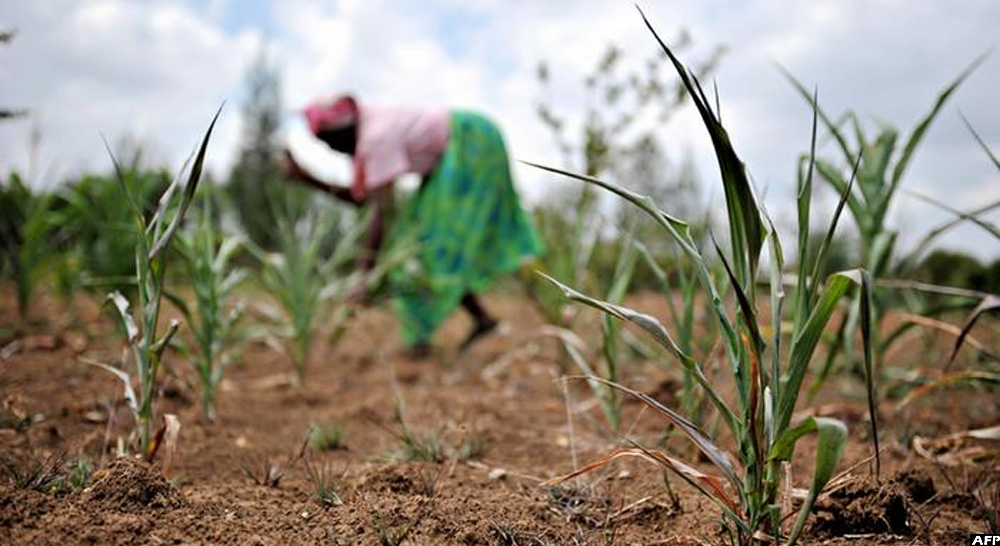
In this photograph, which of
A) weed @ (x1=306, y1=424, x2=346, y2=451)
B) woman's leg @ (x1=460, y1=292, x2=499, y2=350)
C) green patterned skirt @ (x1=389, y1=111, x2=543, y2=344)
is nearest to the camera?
weed @ (x1=306, y1=424, x2=346, y2=451)

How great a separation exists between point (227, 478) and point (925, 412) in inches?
76.9

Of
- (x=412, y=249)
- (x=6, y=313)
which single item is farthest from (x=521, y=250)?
(x=6, y=313)

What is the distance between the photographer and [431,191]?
379 cm

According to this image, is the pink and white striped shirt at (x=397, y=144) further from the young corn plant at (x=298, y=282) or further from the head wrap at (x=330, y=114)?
the young corn plant at (x=298, y=282)

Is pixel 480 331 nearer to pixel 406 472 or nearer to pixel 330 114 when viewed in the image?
pixel 330 114

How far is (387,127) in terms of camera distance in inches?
145

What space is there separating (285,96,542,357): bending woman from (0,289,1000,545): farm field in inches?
27.0

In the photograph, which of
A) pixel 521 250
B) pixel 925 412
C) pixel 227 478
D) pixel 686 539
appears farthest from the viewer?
pixel 521 250

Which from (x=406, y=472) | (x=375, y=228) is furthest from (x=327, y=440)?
(x=375, y=228)

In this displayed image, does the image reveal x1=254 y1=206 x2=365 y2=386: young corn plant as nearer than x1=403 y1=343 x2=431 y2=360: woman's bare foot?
Yes

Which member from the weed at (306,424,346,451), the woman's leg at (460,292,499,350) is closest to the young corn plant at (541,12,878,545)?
the weed at (306,424,346,451)

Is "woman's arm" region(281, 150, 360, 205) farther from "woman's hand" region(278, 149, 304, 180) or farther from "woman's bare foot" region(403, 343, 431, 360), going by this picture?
"woman's bare foot" region(403, 343, 431, 360)

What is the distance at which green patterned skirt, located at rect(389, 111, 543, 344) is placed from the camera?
3.74m

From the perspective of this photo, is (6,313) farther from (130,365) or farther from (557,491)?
(557,491)
